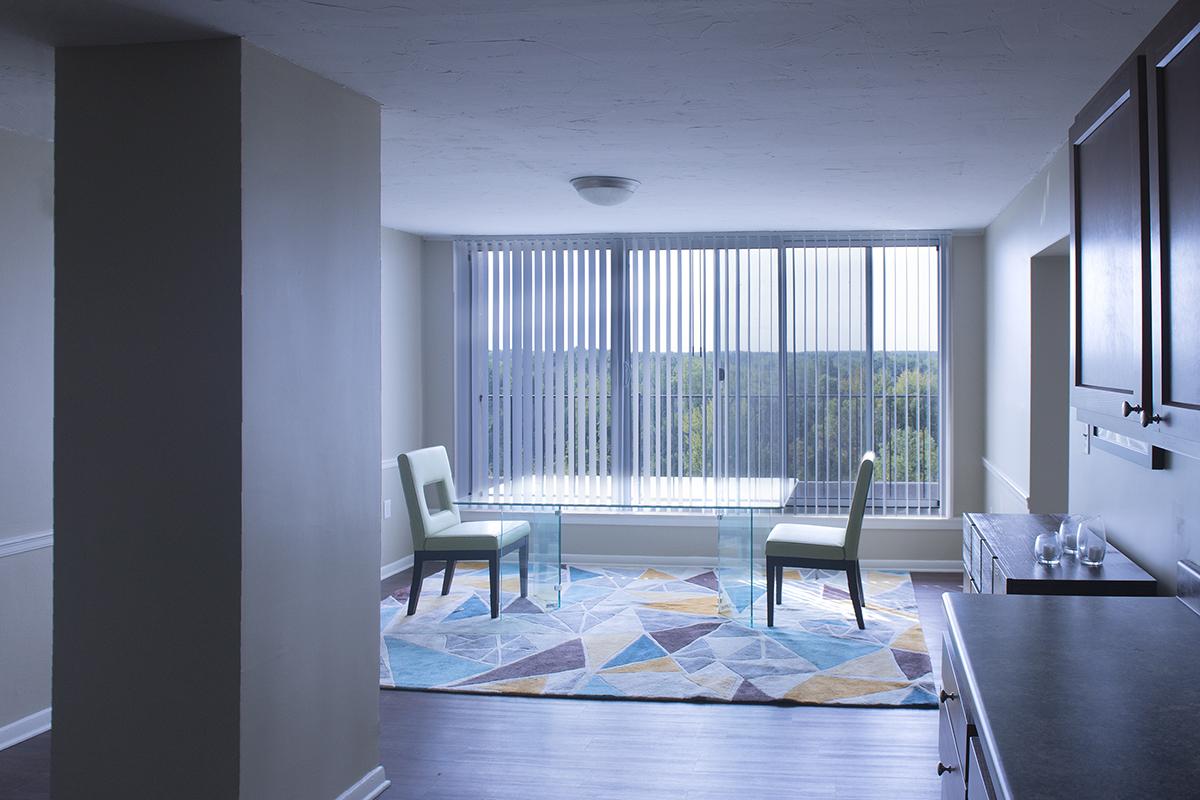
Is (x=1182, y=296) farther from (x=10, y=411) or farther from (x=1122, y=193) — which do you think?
(x=10, y=411)

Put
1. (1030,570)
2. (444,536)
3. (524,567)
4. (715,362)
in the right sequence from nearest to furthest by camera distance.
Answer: (1030,570), (444,536), (524,567), (715,362)

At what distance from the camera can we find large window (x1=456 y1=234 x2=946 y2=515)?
6.88 metres

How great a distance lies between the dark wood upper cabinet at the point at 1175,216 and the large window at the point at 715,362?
185 inches

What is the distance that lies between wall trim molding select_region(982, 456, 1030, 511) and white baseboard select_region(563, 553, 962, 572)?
0.74 m

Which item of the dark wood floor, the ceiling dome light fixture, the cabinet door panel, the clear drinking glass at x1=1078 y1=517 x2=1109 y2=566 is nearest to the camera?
the cabinet door panel

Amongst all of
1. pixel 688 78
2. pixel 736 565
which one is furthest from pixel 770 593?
pixel 688 78

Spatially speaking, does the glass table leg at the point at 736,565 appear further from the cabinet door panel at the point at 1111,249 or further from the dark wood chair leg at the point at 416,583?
the cabinet door panel at the point at 1111,249

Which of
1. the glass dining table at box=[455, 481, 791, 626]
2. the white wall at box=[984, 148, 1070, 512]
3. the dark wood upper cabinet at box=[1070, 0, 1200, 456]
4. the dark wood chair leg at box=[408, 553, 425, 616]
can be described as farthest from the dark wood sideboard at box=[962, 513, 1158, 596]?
the dark wood chair leg at box=[408, 553, 425, 616]

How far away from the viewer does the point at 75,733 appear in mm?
2859

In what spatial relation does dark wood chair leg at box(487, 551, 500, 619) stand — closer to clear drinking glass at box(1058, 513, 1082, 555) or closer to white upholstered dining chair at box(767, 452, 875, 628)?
white upholstered dining chair at box(767, 452, 875, 628)

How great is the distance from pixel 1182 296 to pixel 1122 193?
0.50 m

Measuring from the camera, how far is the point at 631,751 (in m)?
3.74

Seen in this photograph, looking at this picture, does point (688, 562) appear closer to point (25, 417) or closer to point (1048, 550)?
point (1048, 550)

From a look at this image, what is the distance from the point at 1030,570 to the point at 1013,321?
2838 millimetres
